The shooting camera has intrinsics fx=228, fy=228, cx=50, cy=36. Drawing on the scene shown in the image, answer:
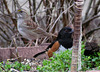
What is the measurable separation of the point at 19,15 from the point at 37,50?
195 cm

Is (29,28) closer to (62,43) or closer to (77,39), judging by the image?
(62,43)

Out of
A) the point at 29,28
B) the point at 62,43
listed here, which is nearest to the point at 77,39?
the point at 62,43

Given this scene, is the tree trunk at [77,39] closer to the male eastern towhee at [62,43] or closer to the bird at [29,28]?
the male eastern towhee at [62,43]

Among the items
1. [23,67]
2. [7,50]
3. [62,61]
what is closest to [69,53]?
[62,61]

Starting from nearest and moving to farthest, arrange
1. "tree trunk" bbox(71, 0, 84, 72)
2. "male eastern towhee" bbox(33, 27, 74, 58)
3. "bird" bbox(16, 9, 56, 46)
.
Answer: "tree trunk" bbox(71, 0, 84, 72)
"male eastern towhee" bbox(33, 27, 74, 58)
"bird" bbox(16, 9, 56, 46)

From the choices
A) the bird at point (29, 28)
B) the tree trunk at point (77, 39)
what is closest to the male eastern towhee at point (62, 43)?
the bird at point (29, 28)

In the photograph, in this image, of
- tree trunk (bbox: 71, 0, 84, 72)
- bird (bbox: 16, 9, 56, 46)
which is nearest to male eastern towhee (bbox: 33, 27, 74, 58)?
bird (bbox: 16, 9, 56, 46)

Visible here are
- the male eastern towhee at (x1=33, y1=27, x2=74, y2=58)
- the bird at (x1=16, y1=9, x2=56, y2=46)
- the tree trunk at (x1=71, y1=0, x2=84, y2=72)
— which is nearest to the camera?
the tree trunk at (x1=71, y1=0, x2=84, y2=72)

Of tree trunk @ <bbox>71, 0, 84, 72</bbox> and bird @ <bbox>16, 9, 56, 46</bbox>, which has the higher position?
tree trunk @ <bbox>71, 0, 84, 72</bbox>

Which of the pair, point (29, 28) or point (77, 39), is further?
point (29, 28)

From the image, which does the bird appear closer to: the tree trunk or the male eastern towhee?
the male eastern towhee

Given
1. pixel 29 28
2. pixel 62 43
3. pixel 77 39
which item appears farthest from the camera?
pixel 29 28

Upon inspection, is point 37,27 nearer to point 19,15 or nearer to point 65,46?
point 19,15

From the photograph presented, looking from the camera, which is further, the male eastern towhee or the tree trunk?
the male eastern towhee
